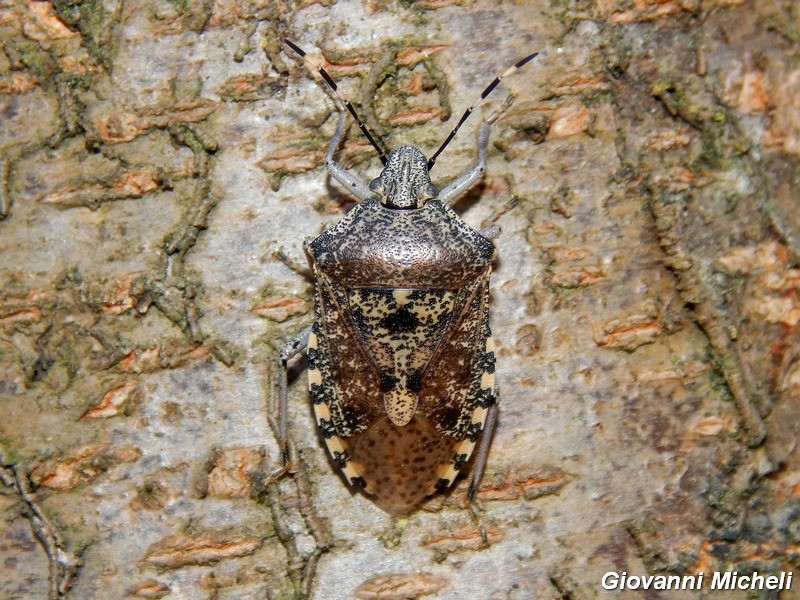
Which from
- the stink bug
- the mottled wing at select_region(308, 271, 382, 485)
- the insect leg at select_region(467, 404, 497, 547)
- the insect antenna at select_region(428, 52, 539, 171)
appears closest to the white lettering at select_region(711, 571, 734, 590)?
the insect leg at select_region(467, 404, 497, 547)

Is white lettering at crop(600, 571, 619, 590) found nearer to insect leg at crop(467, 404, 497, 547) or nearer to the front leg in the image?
insect leg at crop(467, 404, 497, 547)

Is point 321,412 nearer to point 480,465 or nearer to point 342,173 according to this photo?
point 480,465

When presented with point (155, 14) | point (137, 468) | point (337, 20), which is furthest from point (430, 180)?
point (137, 468)

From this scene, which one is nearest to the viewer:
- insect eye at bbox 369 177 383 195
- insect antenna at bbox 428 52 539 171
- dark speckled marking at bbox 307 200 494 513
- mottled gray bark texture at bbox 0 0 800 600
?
mottled gray bark texture at bbox 0 0 800 600

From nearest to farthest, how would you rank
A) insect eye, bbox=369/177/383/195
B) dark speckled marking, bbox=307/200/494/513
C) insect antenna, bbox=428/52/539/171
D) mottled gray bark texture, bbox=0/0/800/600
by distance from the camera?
mottled gray bark texture, bbox=0/0/800/600
insect antenna, bbox=428/52/539/171
dark speckled marking, bbox=307/200/494/513
insect eye, bbox=369/177/383/195

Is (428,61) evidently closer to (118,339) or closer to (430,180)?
(430,180)
